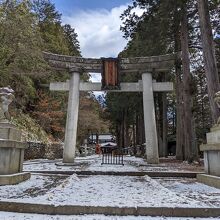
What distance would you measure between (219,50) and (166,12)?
5.15 meters

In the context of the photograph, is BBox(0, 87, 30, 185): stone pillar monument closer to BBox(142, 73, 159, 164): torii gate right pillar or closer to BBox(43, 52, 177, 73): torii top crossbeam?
BBox(142, 73, 159, 164): torii gate right pillar

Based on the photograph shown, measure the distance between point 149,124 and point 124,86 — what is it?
281 cm

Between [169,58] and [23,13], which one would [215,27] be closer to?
[169,58]

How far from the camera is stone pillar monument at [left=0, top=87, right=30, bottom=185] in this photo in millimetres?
7785

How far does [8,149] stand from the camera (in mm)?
7984

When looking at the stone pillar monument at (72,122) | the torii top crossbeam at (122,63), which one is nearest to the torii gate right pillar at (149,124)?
the torii top crossbeam at (122,63)

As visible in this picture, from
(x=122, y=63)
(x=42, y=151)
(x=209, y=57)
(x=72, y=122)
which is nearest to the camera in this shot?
(x=209, y=57)

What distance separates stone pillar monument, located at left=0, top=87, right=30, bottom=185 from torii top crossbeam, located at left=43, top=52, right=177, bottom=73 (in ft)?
33.4

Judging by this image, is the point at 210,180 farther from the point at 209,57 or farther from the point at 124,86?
the point at 124,86

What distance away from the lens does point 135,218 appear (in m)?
4.65

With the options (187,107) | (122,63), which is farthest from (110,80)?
(187,107)

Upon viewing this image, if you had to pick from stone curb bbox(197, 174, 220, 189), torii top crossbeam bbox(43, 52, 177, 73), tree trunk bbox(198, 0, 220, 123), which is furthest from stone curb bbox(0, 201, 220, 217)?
torii top crossbeam bbox(43, 52, 177, 73)

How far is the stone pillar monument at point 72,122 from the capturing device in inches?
694

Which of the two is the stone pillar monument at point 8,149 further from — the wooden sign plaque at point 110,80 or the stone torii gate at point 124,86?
the wooden sign plaque at point 110,80
